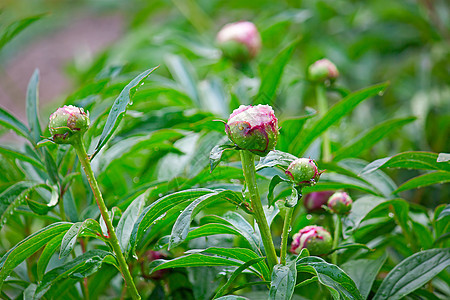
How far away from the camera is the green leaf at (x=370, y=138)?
2.06 feet

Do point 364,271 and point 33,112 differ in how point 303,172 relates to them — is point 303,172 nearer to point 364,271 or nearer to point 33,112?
point 364,271

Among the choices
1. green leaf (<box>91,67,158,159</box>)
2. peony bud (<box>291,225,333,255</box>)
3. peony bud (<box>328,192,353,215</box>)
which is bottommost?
peony bud (<box>291,225,333,255</box>)

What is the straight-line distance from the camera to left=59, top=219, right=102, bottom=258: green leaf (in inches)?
16.4

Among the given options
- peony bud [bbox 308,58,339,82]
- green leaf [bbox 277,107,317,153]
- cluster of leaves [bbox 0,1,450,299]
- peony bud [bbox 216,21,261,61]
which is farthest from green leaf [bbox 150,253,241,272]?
peony bud [bbox 216,21,261,61]

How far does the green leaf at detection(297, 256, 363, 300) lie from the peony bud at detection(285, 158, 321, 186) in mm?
72

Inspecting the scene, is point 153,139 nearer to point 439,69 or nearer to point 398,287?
point 398,287

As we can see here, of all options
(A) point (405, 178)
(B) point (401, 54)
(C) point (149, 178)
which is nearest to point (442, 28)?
(B) point (401, 54)

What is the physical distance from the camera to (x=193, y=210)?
40 centimetres

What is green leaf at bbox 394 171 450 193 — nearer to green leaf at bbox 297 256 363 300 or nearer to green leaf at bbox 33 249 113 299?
green leaf at bbox 297 256 363 300

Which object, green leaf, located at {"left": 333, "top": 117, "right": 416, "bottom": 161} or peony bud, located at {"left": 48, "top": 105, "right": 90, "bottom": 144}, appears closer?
peony bud, located at {"left": 48, "top": 105, "right": 90, "bottom": 144}

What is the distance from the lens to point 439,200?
905 millimetres

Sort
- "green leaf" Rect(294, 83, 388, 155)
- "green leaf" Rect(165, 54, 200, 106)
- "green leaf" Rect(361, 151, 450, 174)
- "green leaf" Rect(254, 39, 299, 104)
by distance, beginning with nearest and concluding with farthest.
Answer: "green leaf" Rect(361, 151, 450, 174), "green leaf" Rect(294, 83, 388, 155), "green leaf" Rect(254, 39, 299, 104), "green leaf" Rect(165, 54, 200, 106)

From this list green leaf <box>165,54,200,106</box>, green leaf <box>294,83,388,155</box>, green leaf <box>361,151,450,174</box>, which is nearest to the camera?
green leaf <box>361,151,450,174</box>

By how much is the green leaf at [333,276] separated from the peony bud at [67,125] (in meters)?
0.23
